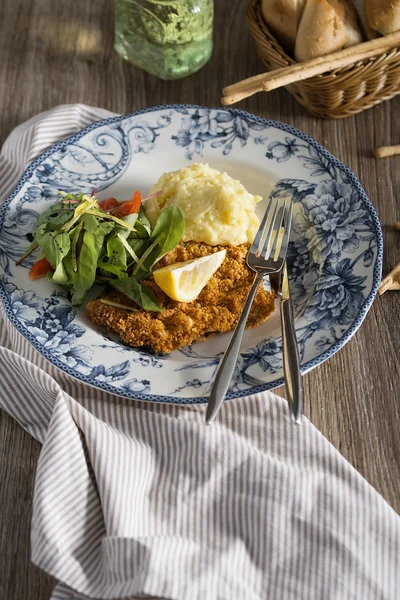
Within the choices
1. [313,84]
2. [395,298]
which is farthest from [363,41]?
[395,298]

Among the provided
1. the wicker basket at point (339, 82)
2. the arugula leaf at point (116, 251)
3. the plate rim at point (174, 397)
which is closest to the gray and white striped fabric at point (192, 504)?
the plate rim at point (174, 397)

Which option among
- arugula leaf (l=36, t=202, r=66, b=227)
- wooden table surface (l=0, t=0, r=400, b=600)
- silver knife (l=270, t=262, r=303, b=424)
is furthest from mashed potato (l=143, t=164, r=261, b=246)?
wooden table surface (l=0, t=0, r=400, b=600)

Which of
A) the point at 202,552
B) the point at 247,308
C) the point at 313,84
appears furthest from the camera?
the point at 313,84

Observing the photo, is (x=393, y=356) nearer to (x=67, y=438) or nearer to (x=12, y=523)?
(x=67, y=438)

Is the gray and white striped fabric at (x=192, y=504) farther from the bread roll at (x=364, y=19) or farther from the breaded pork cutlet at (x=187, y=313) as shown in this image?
the bread roll at (x=364, y=19)

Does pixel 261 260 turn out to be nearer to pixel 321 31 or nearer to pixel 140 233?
pixel 140 233

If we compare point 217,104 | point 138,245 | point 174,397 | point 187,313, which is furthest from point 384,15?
point 174,397
